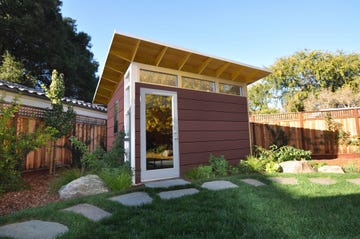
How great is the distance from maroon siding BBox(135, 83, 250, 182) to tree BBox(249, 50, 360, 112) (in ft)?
44.4

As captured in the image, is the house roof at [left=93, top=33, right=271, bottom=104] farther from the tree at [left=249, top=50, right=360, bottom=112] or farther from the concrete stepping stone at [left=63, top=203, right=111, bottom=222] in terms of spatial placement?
the tree at [left=249, top=50, right=360, bottom=112]

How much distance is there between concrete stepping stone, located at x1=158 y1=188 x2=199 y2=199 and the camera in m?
2.86

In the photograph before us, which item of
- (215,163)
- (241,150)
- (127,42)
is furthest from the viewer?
(241,150)

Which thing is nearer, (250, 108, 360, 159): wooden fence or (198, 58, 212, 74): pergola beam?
(198, 58, 212, 74): pergola beam

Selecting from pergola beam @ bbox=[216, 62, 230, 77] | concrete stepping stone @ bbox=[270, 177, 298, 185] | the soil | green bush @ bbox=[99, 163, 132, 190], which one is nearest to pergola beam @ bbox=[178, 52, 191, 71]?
pergola beam @ bbox=[216, 62, 230, 77]

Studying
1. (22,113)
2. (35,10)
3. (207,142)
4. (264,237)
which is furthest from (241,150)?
(35,10)

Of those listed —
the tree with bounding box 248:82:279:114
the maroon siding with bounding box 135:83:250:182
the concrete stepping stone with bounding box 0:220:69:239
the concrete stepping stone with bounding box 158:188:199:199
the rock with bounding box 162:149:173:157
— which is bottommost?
the concrete stepping stone with bounding box 158:188:199:199

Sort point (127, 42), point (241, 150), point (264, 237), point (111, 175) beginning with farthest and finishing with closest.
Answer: point (241, 150) → point (127, 42) → point (111, 175) → point (264, 237)

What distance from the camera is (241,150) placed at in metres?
5.45

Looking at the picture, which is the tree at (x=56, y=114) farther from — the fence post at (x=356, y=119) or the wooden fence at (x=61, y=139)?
the fence post at (x=356, y=119)

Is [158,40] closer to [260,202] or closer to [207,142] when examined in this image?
[207,142]

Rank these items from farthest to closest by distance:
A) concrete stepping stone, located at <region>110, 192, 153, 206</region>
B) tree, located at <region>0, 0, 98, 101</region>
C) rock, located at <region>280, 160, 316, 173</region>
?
tree, located at <region>0, 0, 98, 101</region>
rock, located at <region>280, 160, 316, 173</region>
concrete stepping stone, located at <region>110, 192, 153, 206</region>

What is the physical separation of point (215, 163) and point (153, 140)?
1.53 m

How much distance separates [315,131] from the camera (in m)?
7.66
